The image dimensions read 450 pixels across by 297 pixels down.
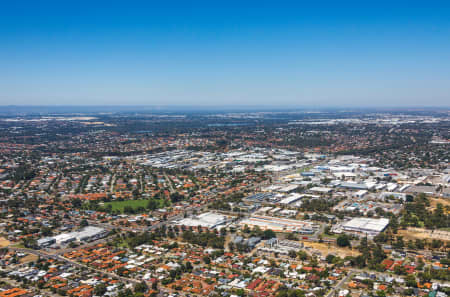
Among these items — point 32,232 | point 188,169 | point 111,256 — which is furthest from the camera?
point 188,169

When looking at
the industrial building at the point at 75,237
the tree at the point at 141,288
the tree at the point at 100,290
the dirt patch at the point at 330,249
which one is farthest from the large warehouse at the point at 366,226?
the industrial building at the point at 75,237

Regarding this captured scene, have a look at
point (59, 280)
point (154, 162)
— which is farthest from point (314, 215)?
point (154, 162)

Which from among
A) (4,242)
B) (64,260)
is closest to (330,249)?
(64,260)

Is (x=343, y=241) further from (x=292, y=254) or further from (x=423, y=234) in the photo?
(x=423, y=234)

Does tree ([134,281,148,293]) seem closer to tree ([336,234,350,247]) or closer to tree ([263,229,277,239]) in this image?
tree ([263,229,277,239])

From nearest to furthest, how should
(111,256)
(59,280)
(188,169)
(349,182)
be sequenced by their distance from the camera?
1. (59,280)
2. (111,256)
3. (349,182)
4. (188,169)

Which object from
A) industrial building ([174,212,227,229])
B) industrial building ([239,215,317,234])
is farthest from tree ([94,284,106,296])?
industrial building ([239,215,317,234])

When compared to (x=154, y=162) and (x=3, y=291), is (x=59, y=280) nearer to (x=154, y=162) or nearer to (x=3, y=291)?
(x=3, y=291)
